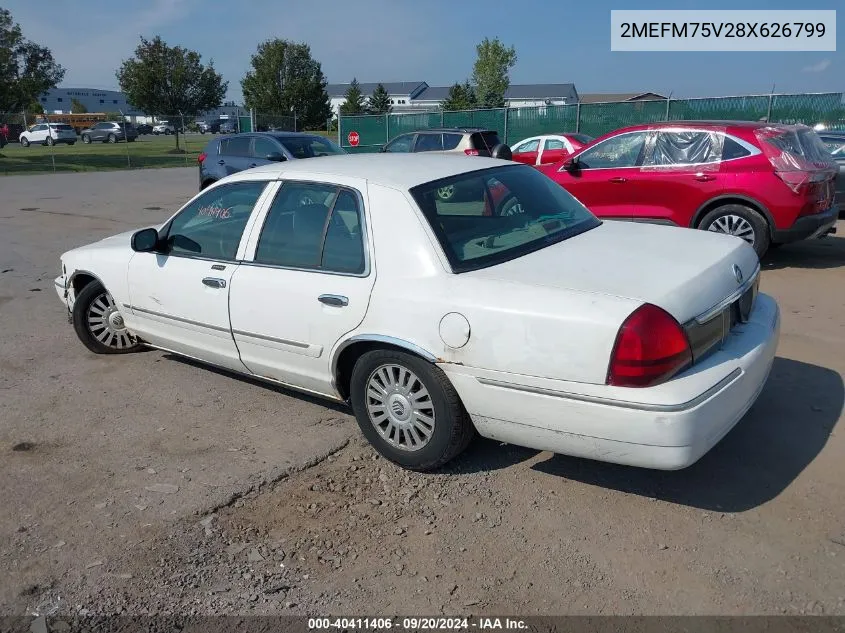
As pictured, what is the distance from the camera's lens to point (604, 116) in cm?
2159

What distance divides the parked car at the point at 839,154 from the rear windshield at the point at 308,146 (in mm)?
8456

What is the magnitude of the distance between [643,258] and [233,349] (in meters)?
2.48

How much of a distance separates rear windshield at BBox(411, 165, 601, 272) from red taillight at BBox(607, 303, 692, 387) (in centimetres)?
87

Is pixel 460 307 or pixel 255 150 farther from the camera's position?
pixel 255 150

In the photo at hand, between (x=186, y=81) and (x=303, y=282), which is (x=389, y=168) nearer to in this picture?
(x=303, y=282)

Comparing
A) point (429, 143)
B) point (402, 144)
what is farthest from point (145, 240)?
point (402, 144)

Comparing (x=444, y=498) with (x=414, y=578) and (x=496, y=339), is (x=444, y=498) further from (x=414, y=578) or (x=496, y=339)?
(x=496, y=339)

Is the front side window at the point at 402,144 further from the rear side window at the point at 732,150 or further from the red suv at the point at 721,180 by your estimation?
the rear side window at the point at 732,150

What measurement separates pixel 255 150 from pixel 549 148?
6556 millimetres

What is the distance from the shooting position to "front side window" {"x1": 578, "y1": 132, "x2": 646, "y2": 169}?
8.89 metres

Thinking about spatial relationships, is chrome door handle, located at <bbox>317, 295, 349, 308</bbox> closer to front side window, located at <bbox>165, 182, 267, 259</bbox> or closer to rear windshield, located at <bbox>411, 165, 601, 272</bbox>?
rear windshield, located at <bbox>411, 165, 601, 272</bbox>

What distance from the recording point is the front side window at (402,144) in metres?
16.4

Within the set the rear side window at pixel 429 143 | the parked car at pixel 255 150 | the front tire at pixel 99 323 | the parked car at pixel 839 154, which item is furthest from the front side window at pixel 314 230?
the rear side window at pixel 429 143

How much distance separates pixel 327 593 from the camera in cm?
286
